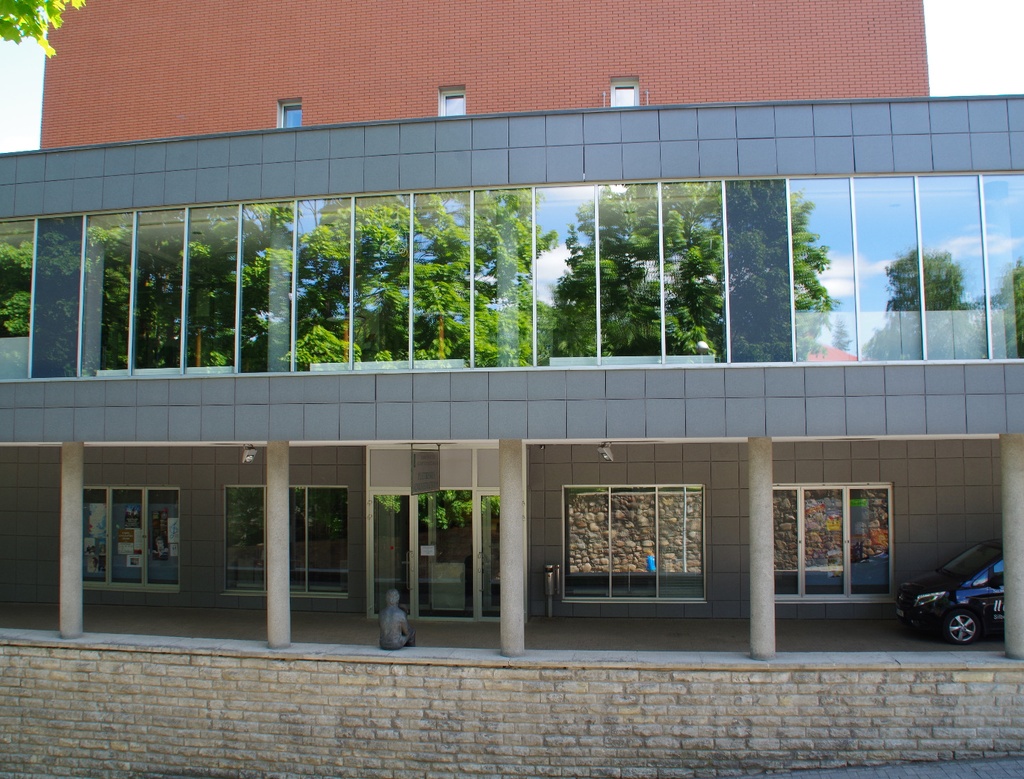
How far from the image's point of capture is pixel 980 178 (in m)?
9.77

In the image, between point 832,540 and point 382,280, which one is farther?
point 832,540

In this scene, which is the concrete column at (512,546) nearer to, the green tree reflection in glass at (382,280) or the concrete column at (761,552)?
the green tree reflection in glass at (382,280)

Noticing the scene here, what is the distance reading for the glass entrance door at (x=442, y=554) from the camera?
12898 millimetres

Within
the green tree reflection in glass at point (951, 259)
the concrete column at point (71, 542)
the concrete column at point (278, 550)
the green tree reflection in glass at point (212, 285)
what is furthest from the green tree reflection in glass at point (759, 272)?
the concrete column at point (71, 542)

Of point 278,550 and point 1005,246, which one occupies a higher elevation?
point 1005,246

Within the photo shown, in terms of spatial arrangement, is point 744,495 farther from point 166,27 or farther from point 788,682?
point 166,27

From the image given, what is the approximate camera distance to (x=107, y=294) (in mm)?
11336

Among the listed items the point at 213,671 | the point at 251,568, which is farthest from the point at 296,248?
the point at 251,568

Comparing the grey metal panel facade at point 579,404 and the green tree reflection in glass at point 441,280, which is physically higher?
the green tree reflection in glass at point 441,280

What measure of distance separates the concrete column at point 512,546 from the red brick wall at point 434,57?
25.7ft

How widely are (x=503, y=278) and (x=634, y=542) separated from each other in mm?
5713

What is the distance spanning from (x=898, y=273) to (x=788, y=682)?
17.3ft

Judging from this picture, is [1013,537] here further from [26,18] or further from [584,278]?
[26,18]

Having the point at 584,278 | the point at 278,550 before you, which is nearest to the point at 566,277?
the point at 584,278
